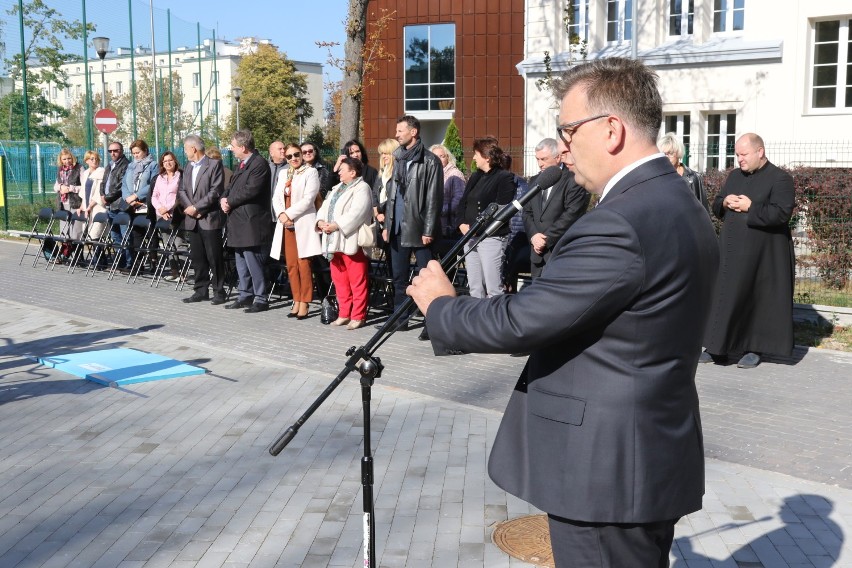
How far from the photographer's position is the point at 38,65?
29.9 metres

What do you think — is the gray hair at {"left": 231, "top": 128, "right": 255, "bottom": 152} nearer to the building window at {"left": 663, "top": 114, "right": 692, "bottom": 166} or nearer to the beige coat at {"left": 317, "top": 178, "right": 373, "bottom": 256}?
the beige coat at {"left": 317, "top": 178, "right": 373, "bottom": 256}

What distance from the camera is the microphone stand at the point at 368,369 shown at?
3.23m

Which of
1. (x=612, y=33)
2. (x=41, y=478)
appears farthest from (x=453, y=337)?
(x=612, y=33)

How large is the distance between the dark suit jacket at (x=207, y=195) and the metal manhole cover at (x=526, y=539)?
331 inches

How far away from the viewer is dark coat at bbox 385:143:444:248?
34.8 feet

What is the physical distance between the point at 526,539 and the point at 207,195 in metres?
8.72

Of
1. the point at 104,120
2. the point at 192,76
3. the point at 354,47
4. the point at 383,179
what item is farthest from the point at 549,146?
the point at 192,76

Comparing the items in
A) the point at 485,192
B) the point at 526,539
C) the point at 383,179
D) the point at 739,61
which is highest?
the point at 739,61

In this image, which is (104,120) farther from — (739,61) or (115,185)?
(739,61)

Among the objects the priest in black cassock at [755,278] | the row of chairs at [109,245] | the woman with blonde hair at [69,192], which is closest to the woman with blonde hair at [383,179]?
the row of chairs at [109,245]

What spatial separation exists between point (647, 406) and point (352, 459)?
3.92 m

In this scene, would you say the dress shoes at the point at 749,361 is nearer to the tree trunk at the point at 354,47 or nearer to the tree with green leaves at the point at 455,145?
the tree trunk at the point at 354,47

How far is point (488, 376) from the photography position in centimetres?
883

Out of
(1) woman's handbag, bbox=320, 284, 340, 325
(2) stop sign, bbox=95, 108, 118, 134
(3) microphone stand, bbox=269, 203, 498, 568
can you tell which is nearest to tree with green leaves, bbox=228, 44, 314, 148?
(2) stop sign, bbox=95, 108, 118, 134
